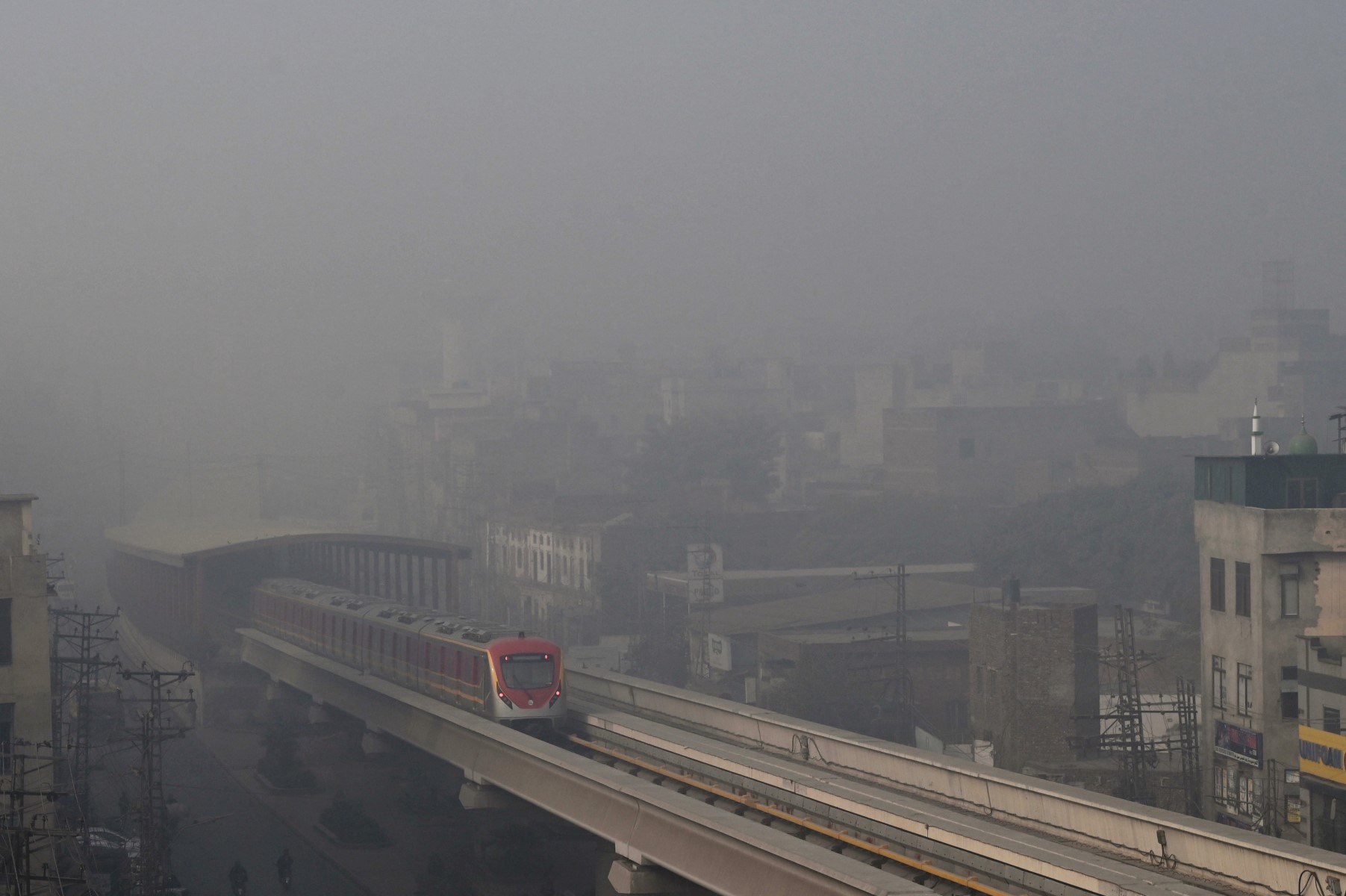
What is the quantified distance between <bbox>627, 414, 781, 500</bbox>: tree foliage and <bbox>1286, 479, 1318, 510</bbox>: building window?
70754 millimetres

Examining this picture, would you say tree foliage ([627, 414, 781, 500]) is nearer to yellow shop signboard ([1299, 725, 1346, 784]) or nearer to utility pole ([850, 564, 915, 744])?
utility pole ([850, 564, 915, 744])

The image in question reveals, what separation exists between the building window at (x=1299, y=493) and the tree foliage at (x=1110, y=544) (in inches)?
1263

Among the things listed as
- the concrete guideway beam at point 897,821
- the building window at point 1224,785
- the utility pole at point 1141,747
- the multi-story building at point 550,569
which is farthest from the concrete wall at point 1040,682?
the multi-story building at point 550,569

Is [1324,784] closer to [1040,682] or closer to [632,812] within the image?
[1040,682]

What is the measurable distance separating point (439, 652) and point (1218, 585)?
1580 cm

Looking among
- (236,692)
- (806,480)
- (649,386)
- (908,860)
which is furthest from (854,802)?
(649,386)

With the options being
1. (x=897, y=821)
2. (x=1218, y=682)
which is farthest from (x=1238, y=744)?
(x=897, y=821)

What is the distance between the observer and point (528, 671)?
2647 cm

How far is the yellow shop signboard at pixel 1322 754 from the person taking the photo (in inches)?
965

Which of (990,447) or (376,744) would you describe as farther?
(990,447)

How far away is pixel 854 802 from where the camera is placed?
18.5 metres

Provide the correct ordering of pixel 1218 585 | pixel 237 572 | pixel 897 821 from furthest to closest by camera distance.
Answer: pixel 237 572, pixel 1218 585, pixel 897 821

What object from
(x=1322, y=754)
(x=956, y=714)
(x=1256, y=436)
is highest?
(x=1256, y=436)

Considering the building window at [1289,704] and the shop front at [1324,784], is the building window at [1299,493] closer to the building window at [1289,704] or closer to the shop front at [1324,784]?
the building window at [1289,704]
